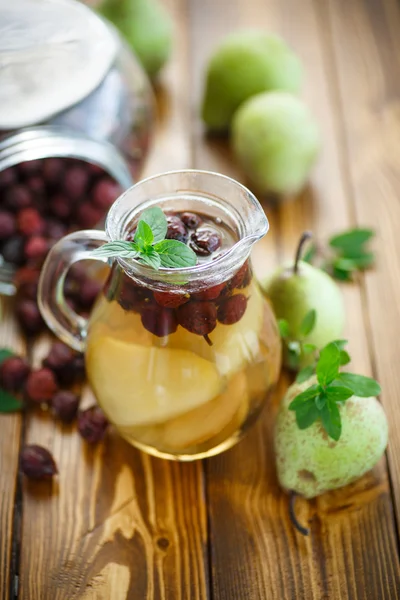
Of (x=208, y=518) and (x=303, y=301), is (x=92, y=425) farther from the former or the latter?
(x=303, y=301)

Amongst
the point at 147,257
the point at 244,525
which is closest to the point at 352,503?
the point at 244,525

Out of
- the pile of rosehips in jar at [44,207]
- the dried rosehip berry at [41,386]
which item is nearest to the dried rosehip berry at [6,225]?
the pile of rosehips in jar at [44,207]

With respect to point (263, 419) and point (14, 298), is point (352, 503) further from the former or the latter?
point (14, 298)

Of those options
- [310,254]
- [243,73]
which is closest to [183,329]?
[310,254]

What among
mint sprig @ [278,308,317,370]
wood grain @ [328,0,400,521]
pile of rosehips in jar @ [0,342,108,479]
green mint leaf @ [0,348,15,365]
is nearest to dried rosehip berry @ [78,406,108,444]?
pile of rosehips in jar @ [0,342,108,479]

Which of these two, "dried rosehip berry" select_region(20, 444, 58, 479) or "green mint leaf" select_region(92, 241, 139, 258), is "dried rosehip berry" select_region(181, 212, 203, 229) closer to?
"green mint leaf" select_region(92, 241, 139, 258)

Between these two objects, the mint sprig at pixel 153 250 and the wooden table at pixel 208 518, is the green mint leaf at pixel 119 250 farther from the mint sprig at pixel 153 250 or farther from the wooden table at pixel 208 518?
the wooden table at pixel 208 518
